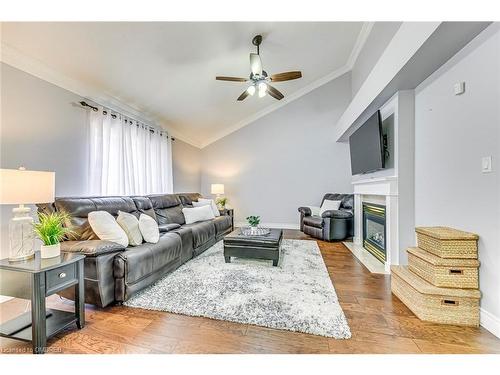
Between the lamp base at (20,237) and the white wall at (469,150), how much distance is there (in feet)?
11.1

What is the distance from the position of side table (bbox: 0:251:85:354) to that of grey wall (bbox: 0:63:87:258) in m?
0.95

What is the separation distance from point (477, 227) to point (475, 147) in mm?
640

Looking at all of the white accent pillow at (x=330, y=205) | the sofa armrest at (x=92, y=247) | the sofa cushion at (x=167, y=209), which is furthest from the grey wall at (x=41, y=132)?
the white accent pillow at (x=330, y=205)

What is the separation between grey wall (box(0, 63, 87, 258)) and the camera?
216 centimetres

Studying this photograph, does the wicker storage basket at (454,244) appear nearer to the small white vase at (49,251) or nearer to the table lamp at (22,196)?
the small white vase at (49,251)

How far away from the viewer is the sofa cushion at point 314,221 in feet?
14.8

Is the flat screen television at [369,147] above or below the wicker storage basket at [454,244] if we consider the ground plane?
above

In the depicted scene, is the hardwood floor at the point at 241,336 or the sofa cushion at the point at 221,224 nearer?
the hardwood floor at the point at 241,336

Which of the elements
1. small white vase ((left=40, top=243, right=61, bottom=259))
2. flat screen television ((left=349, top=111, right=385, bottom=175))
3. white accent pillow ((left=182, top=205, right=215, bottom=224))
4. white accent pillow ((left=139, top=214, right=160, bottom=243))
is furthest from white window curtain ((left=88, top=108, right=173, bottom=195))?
flat screen television ((left=349, top=111, right=385, bottom=175))

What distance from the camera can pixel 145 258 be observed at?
2164mm

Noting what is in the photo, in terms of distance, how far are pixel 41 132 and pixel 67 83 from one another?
71 centimetres

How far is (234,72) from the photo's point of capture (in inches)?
156

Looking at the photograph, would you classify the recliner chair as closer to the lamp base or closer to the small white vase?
the small white vase
